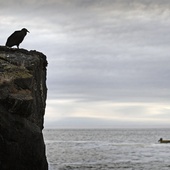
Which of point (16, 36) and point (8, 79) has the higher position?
point (16, 36)

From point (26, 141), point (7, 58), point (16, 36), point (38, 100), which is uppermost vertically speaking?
point (16, 36)

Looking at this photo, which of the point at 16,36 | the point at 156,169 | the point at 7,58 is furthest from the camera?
the point at 156,169

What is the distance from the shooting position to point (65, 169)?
36781mm

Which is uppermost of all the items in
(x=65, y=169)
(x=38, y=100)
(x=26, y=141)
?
(x=38, y=100)

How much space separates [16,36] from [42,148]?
8372 mm

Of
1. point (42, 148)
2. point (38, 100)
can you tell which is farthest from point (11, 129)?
point (38, 100)

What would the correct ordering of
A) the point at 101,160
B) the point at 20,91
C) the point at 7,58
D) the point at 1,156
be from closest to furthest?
1. the point at 1,156
2. the point at 20,91
3. the point at 7,58
4. the point at 101,160

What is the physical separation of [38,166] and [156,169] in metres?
17.2

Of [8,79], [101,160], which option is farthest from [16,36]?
[101,160]

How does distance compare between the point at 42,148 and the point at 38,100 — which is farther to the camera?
the point at 38,100

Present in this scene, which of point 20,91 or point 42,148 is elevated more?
point 20,91

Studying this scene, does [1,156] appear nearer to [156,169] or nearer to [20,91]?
[20,91]

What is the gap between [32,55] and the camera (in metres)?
25.7

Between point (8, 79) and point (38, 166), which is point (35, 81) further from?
point (38, 166)
